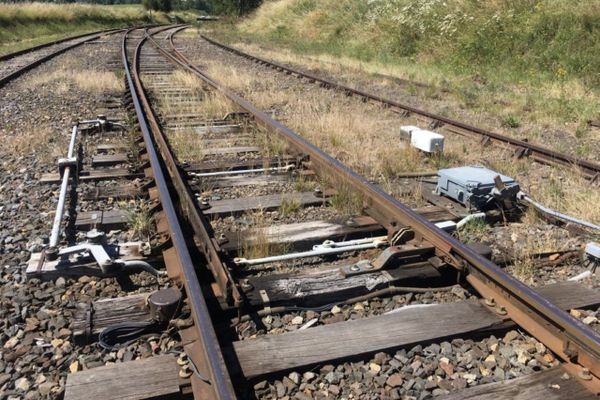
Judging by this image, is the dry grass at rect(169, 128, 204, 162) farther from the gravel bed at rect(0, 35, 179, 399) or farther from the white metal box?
the white metal box

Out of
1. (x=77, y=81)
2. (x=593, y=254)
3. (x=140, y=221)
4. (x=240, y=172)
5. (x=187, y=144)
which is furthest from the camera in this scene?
(x=77, y=81)

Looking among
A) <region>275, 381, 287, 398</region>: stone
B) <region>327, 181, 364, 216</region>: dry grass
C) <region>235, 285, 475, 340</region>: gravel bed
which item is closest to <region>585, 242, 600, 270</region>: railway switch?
<region>235, 285, 475, 340</region>: gravel bed

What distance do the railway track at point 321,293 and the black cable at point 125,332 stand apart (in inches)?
4.5

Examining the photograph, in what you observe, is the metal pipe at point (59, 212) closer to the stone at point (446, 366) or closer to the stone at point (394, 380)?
the stone at point (394, 380)

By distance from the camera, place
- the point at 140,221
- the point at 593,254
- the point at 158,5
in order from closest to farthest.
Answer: the point at 593,254
the point at 140,221
the point at 158,5

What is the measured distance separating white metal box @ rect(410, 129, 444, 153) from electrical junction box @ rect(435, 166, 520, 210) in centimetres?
139

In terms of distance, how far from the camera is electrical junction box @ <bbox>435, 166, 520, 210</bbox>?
459cm

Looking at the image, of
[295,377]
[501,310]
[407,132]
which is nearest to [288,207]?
[501,310]

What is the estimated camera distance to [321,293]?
3.31 metres

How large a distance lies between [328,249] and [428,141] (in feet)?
9.75

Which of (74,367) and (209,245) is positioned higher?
(209,245)

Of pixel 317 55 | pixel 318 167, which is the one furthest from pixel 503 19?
pixel 318 167

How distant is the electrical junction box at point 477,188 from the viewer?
181 inches

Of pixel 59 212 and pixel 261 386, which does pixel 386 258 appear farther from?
pixel 59 212
